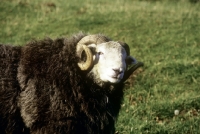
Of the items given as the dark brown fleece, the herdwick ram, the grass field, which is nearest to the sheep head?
the herdwick ram

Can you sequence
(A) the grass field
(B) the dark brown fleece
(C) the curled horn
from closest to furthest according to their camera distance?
1. (B) the dark brown fleece
2. (C) the curled horn
3. (A) the grass field

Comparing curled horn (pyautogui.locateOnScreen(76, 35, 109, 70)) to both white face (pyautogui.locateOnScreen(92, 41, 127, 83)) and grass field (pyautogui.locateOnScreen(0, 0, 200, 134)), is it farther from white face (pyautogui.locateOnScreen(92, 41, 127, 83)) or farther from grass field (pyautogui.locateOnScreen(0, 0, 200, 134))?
grass field (pyautogui.locateOnScreen(0, 0, 200, 134))

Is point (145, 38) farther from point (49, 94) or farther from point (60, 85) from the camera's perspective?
point (49, 94)

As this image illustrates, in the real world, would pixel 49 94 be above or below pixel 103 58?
below

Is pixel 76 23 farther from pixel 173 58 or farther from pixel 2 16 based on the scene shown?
pixel 173 58

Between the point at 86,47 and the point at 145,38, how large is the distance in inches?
331

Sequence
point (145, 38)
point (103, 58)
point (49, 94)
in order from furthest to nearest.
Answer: point (145, 38)
point (103, 58)
point (49, 94)

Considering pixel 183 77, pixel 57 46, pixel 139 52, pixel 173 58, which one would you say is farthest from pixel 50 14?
pixel 57 46

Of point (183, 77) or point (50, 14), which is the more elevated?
point (183, 77)

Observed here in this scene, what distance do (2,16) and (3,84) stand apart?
11.4m

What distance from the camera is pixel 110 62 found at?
511 centimetres

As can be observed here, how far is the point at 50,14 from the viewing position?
16.1m

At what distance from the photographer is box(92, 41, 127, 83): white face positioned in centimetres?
500

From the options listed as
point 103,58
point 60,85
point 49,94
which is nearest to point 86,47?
point 103,58
